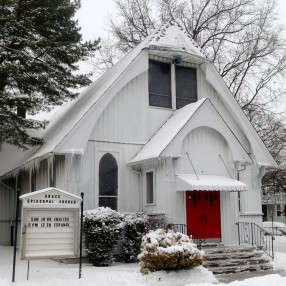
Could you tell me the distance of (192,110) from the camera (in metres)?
16.2

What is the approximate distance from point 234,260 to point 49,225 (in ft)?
19.5

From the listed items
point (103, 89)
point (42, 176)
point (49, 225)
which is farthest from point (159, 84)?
point (49, 225)

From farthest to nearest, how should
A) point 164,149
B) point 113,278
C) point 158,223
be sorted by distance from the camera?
1. point 164,149
2. point 158,223
3. point 113,278

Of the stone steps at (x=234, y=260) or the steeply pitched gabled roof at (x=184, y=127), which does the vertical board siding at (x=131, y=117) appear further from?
the stone steps at (x=234, y=260)

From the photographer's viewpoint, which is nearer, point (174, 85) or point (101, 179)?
point (101, 179)

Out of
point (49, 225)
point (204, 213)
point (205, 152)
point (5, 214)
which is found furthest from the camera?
point (5, 214)

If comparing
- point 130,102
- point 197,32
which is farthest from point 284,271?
point 197,32

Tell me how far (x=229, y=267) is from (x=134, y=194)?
4720mm

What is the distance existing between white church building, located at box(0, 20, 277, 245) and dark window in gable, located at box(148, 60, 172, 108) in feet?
0.13

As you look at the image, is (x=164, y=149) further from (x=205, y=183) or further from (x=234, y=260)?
(x=234, y=260)

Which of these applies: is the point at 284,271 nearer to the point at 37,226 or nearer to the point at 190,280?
the point at 190,280

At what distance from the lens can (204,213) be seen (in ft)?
53.0

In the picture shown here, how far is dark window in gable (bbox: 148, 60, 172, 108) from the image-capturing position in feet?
58.0

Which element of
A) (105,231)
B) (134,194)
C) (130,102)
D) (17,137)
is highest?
(130,102)
